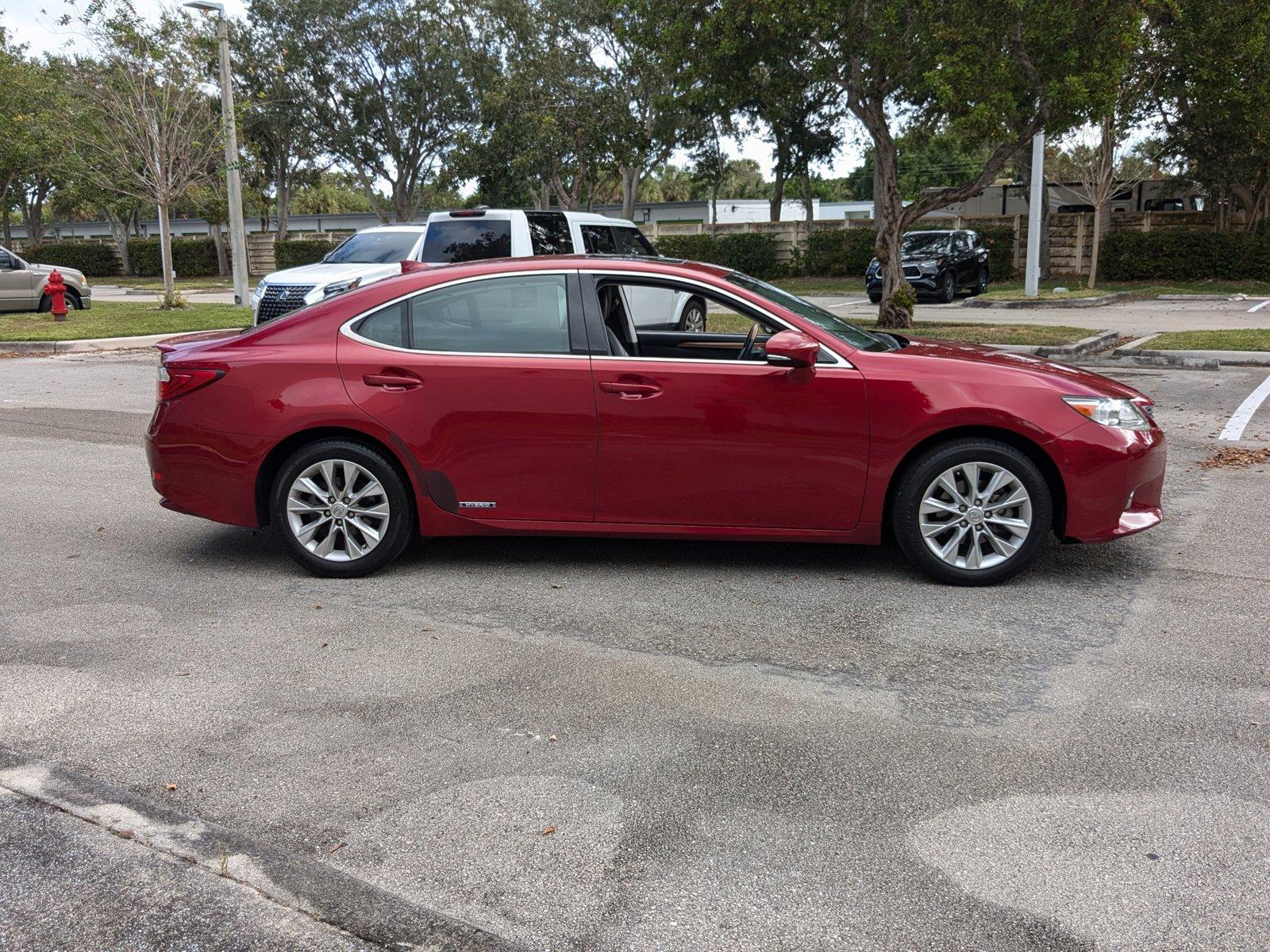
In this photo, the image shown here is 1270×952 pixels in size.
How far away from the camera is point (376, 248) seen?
15.9 m

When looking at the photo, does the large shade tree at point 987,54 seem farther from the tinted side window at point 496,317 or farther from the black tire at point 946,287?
the tinted side window at point 496,317

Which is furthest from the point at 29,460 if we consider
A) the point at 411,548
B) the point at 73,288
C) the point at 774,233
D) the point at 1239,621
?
the point at 774,233

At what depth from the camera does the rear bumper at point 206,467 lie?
5.86 meters

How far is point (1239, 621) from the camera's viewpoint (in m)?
5.11

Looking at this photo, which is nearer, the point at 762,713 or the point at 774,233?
the point at 762,713

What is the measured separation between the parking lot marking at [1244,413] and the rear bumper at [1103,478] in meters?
4.73

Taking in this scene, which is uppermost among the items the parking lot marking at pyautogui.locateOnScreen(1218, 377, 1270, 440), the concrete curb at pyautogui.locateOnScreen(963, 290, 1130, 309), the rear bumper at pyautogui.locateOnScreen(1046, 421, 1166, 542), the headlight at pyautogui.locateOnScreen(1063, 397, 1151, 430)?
the concrete curb at pyautogui.locateOnScreen(963, 290, 1130, 309)

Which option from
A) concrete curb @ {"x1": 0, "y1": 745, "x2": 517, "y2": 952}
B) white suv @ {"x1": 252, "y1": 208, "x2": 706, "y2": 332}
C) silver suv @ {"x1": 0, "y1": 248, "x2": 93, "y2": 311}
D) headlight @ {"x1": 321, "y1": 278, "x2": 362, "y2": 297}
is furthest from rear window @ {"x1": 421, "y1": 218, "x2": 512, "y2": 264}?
silver suv @ {"x1": 0, "y1": 248, "x2": 93, "y2": 311}

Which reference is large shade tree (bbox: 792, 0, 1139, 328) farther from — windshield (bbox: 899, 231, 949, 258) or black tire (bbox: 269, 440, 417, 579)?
black tire (bbox: 269, 440, 417, 579)

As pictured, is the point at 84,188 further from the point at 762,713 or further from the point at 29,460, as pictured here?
the point at 762,713

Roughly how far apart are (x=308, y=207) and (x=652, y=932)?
9548cm

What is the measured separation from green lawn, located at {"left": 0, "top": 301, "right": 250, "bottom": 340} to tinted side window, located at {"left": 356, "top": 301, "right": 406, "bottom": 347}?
1535 centimetres

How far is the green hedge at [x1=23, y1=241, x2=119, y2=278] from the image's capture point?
1954 inches

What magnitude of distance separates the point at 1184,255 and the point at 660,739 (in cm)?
3302
